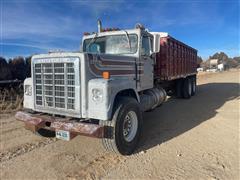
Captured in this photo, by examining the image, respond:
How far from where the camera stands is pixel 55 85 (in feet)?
15.3

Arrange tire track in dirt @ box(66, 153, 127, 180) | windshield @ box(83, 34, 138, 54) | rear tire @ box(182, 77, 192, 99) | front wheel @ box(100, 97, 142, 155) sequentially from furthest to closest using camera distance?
rear tire @ box(182, 77, 192, 99)
windshield @ box(83, 34, 138, 54)
front wheel @ box(100, 97, 142, 155)
tire track in dirt @ box(66, 153, 127, 180)

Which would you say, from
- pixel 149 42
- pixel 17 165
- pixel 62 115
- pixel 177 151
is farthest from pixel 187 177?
pixel 149 42

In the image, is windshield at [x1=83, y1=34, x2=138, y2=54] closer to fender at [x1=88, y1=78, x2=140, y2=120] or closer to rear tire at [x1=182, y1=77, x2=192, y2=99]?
fender at [x1=88, y1=78, x2=140, y2=120]

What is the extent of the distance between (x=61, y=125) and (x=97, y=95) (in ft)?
2.82

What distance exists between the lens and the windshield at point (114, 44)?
6074mm

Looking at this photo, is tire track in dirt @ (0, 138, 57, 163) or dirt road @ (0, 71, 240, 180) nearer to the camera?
dirt road @ (0, 71, 240, 180)

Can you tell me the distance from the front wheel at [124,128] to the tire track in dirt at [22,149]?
1665 millimetres

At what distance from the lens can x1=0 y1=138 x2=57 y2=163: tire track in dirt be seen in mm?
4637

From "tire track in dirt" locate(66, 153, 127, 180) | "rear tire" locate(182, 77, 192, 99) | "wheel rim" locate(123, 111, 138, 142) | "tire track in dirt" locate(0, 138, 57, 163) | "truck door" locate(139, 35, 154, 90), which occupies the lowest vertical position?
"tire track in dirt" locate(66, 153, 127, 180)

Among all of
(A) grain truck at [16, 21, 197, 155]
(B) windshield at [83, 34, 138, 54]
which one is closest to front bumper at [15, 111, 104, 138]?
(A) grain truck at [16, 21, 197, 155]

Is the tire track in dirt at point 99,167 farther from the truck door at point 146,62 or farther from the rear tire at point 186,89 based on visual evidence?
the rear tire at point 186,89

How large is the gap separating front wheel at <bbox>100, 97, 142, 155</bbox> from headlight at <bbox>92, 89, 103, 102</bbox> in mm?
411

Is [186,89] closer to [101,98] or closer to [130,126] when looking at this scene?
[130,126]

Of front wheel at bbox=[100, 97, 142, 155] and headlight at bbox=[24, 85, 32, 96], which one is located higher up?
headlight at bbox=[24, 85, 32, 96]
